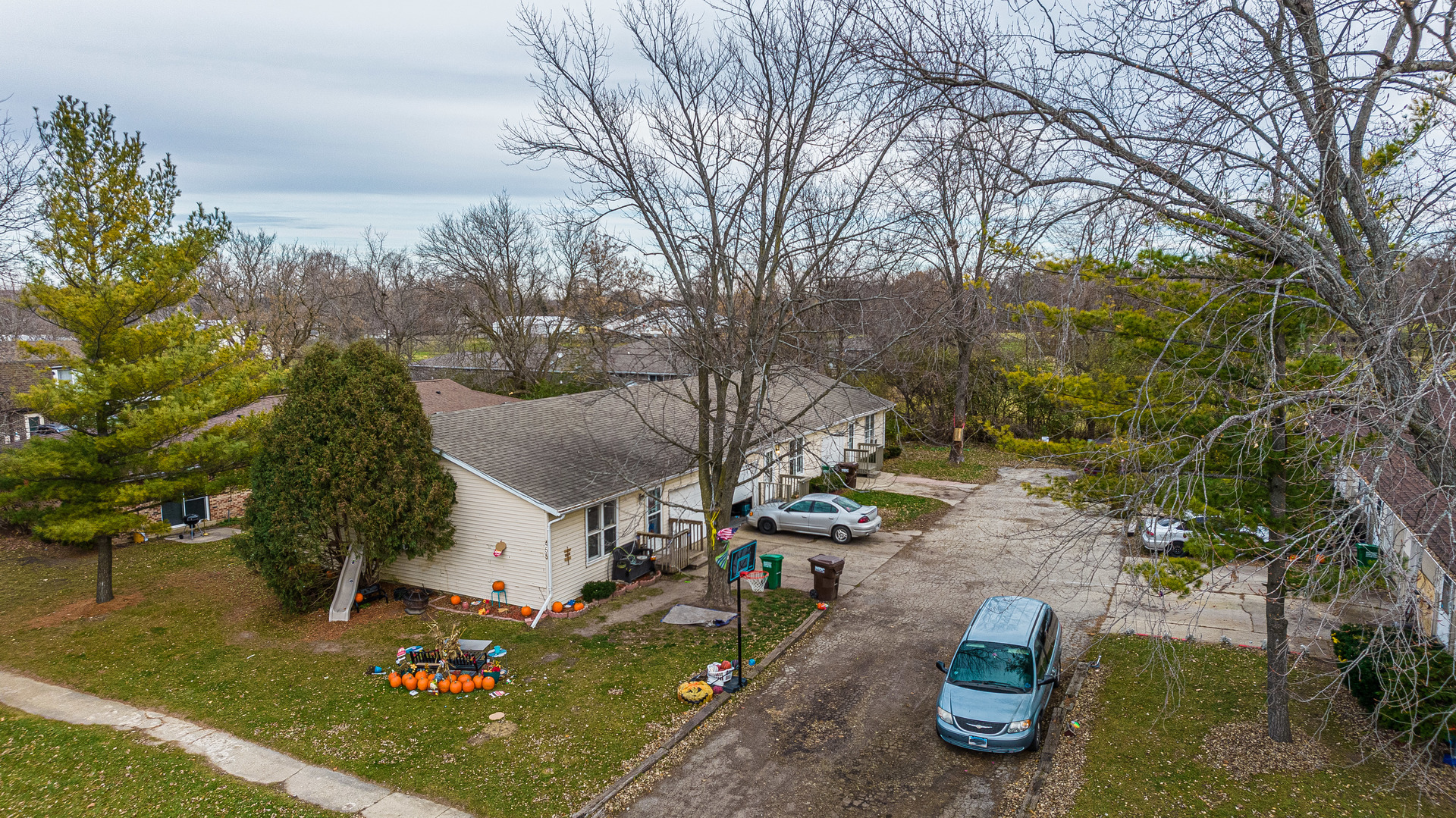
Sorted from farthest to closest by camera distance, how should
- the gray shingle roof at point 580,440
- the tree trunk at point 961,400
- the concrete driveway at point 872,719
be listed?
the tree trunk at point 961,400
the gray shingle roof at point 580,440
the concrete driveway at point 872,719

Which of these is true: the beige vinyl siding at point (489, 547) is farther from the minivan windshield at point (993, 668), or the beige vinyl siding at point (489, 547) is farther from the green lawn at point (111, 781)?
the minivan windshield at point (993, 668)

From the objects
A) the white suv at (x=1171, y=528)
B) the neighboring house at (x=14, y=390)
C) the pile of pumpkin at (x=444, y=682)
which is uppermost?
the neighboring house at (x=14, y=390)

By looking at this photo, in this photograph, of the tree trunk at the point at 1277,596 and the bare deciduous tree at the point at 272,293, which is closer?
the tree trunk at the point at 1277,596

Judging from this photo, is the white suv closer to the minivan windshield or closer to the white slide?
the minivan windshield

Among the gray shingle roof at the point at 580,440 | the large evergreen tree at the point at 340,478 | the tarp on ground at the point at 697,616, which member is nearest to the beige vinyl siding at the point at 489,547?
the gray shingle roof at the point at 580,440

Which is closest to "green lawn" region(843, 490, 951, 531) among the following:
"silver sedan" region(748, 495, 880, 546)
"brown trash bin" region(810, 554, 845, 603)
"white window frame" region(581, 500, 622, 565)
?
"silver sedan" region(748, 495, 880, 546)

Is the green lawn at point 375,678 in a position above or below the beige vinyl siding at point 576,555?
below

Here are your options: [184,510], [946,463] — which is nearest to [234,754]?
[184,510]
